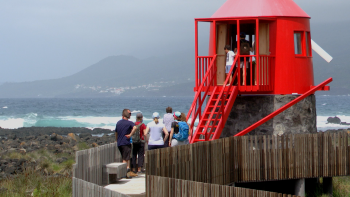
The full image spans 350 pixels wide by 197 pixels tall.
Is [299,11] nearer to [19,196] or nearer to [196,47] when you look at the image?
[196,47]

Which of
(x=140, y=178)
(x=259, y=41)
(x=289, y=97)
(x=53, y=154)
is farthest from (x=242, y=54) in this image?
(x=53, y=154)

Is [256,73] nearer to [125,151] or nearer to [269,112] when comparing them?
[269,112]

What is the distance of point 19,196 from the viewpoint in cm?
1501

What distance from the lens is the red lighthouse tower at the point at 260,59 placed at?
58.4ft

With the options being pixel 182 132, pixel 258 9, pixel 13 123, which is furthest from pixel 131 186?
pixel 13 123

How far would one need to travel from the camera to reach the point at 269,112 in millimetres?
18203

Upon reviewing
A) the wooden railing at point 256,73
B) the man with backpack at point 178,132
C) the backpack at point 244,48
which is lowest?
the man with backpack at point 178,132

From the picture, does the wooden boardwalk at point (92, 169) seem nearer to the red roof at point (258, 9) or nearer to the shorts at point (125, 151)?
the shorts at point (125, 151)

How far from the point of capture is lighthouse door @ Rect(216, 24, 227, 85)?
1900 centimetres

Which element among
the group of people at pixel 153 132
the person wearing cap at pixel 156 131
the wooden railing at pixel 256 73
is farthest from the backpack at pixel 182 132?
the wooden railing at pixel 256 73

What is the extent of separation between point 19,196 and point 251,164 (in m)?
6.26

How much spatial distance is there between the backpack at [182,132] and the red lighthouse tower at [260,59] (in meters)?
2.73

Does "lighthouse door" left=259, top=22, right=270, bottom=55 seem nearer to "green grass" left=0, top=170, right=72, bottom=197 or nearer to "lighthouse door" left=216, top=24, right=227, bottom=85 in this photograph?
"lighthouse door" left=216, top=24, right=227, bottom=85

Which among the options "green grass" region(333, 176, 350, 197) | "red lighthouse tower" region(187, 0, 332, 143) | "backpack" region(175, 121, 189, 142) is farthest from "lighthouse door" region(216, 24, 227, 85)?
"green grass" region(333, 176, 350, 197)
